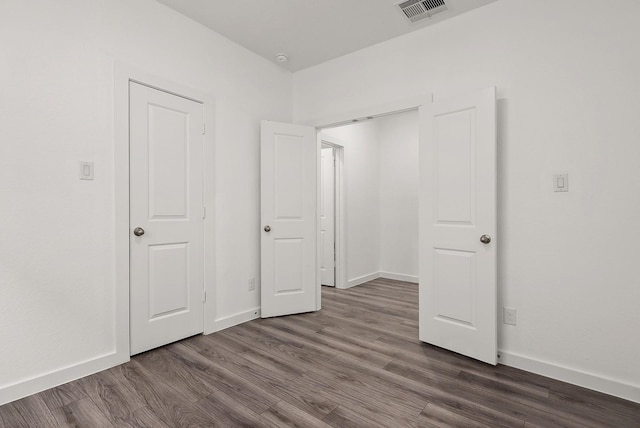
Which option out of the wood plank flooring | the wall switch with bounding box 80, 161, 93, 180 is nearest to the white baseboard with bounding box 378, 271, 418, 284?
the wood plank flooring

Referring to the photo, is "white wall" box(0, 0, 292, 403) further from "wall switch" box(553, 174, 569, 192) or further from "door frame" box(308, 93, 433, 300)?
"wall switch" box(553, 174, 569, 192)

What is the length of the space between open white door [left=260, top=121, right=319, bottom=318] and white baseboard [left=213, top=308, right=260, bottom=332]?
105mm

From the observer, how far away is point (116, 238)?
7.65 feet

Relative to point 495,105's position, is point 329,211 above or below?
below

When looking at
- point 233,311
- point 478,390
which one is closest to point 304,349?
point 233,311

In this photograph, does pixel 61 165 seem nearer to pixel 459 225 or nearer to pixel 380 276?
pixel 459 225

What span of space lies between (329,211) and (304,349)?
8.21 feet

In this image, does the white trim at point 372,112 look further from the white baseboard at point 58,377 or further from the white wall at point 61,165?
the white baseboard at point 58,377

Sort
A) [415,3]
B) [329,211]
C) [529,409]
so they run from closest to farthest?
1. [529,409]
2. [415,3]
3. [329,211]

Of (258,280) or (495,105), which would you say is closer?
(495,105)

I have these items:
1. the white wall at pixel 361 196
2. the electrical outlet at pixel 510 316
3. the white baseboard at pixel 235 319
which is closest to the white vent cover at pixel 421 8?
the white wall at pixel 361 196

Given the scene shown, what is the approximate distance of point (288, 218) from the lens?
349 cm

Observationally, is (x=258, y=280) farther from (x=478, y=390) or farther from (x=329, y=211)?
(x=478, y=390)

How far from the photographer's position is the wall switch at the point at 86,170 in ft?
7.16
